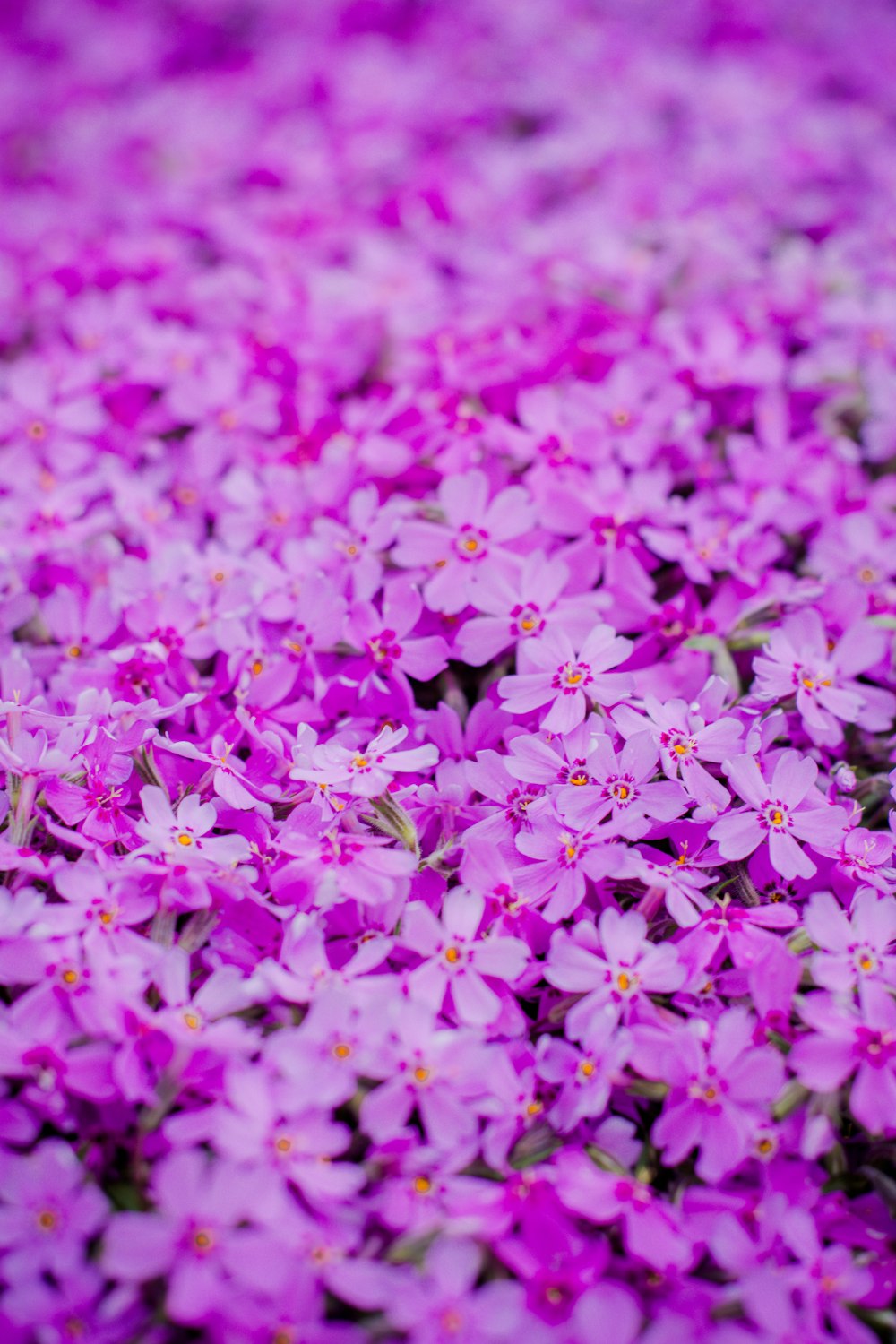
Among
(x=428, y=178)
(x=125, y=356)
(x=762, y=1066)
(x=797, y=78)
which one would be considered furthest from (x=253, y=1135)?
(x=797, y=78)

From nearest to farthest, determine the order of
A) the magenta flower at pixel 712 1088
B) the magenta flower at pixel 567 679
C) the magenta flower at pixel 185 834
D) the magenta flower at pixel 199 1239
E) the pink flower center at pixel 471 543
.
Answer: the magenta flower at pixel 199 1239 → the magenta flower at pixel 712 1088 → the magenta flower at pixel 185 834 → the magenta flower at pixel 567 679 → the pink flower center at pixel 471 543

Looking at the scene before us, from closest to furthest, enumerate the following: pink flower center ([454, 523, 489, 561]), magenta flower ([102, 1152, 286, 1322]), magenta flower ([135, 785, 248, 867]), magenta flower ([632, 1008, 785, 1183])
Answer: magenta flower ([102, 1152, 286, 1322]) < magenta flower ([632, 1008, 785, 1183]) < magenta flower ([135, 785, 248, 867]) < pink flower center ([454, 523, 489, 561])

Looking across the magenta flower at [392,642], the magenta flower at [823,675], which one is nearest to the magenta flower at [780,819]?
the magenta flower at [823,675]

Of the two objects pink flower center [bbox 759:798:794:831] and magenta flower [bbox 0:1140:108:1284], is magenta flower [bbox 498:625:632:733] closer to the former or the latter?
pink flower center [bbox 759:798:794:831]

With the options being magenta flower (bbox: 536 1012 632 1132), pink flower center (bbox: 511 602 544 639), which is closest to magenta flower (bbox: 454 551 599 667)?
pink flower center (bbox: 511 602 544 639)

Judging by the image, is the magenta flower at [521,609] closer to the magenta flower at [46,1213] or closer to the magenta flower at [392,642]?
the magenta flower at [392,642]

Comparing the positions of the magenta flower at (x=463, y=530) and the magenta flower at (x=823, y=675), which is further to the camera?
the magenta flower at (x=463, y=530)

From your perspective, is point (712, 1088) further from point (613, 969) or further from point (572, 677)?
point (572, 677)

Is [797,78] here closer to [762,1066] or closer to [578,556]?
[578,556]
